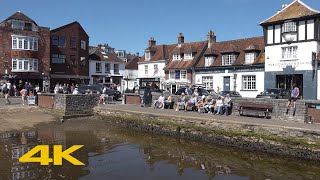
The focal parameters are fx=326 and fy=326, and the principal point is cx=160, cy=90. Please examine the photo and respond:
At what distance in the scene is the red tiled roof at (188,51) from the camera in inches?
1632

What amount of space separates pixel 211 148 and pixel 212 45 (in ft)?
94.9

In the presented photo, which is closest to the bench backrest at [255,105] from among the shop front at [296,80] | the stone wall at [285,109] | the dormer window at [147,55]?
the stone wall at [285,109]

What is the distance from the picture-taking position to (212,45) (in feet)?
139

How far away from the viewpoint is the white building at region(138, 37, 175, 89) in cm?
4697

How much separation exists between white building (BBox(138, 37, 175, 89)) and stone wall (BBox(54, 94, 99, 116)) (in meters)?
19.9

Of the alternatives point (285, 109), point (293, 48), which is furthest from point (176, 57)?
point (285, 109)

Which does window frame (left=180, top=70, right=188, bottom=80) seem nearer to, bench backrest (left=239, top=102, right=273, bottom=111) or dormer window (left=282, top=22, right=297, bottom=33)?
dormer window (left=282, top=22, right=297, bottom=33)

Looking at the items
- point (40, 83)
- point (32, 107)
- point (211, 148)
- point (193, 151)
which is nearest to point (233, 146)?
point (211, 148)

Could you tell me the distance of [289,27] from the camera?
1222 inches

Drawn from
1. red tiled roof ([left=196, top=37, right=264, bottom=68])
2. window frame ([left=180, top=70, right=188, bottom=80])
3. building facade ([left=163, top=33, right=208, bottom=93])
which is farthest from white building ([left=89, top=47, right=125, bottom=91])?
red tiled roof ([left=196, top=37, right=264, bottom=68])

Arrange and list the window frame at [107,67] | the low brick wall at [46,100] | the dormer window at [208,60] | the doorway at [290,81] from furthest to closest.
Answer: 1. the window frame at [107,67]
2. the dormer window at [208,60]
3. the doorway at [290,81]
4. the low brick wall at [46,100]

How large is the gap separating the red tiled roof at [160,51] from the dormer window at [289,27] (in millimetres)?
19456

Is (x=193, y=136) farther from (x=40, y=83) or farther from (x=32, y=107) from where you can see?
(x=40, y=83)

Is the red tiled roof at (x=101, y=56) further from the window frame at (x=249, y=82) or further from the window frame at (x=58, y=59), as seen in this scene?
the window frame at (x=249, y=82)
